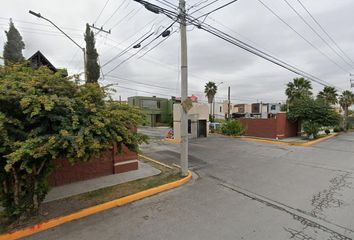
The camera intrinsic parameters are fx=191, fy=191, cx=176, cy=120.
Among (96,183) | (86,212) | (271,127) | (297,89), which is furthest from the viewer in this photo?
(297,89)

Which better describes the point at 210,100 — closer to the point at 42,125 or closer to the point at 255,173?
the point at 255,173

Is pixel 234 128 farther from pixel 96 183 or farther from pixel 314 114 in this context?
pixel 96 183

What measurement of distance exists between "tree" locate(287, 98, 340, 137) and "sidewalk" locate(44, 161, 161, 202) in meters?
17.2

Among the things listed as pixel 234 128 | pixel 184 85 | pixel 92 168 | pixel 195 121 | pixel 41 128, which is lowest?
pixel 92 168

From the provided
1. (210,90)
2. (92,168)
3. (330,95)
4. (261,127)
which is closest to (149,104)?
(210,90)

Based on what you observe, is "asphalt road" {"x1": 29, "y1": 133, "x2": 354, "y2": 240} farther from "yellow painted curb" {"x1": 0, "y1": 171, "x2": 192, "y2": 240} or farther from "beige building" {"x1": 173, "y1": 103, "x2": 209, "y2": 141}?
"beige building" {"x1": 173, "y1": 103, "x2": 209, "y2": 141}

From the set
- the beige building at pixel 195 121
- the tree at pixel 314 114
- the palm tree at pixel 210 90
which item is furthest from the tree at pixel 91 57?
the palm tree at pixel 210 90

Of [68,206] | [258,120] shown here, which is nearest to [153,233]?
[68,206]

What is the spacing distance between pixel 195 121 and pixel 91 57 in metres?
11.0

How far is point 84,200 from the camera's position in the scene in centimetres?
517

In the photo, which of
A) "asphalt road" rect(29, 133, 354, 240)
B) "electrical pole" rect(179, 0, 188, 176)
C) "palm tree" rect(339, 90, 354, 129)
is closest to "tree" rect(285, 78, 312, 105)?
"palm tree" rect(339, 90, 354, 129)

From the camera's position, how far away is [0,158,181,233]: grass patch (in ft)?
13.4

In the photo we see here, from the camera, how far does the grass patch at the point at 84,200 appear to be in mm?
4074

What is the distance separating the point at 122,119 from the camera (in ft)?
15.1
